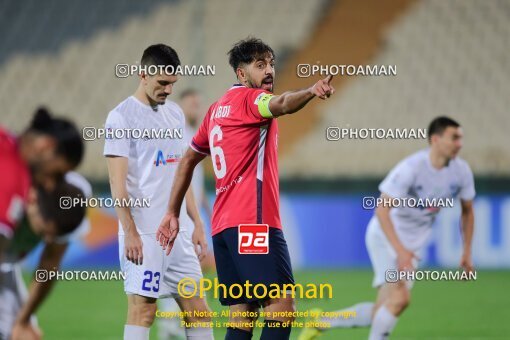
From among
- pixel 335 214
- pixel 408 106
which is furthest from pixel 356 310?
pixel 408 106

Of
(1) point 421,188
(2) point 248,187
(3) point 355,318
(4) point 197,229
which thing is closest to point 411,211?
(1) point 421,188

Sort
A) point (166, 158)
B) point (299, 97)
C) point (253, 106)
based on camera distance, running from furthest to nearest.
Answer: point (166, 158), point (253, 106), point (299, 97)

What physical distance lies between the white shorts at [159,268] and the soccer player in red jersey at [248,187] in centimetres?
33

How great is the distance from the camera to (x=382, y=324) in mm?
6242

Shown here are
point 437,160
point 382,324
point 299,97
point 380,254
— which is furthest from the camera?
point 380,254

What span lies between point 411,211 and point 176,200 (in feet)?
7.54

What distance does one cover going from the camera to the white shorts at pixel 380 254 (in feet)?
21.8

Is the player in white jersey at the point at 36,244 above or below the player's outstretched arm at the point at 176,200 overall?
below

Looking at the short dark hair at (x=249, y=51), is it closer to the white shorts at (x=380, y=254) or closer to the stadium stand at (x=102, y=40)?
the white shorts at (x=380, y=254)

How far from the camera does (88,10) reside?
1752cm

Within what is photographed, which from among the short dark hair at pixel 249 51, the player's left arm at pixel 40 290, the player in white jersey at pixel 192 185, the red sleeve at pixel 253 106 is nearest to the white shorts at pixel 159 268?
the red sleeve at pixel 253 106

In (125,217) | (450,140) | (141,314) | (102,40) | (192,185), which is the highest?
(102,40)

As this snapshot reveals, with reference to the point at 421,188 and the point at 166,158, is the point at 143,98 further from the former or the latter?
the point at 421,188

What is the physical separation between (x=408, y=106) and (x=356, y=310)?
1013 centimetres
